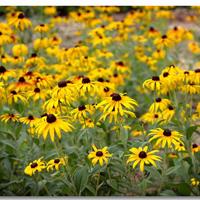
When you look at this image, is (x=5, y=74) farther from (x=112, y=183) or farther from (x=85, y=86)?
(x=112, y=183)

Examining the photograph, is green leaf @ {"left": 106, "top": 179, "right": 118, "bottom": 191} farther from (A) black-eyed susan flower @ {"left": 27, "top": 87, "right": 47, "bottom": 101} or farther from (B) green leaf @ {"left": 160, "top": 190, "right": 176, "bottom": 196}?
(A) black-eyed susan flower @ {"left": 27, "top": 87, "right": 47, "bottom": 101}

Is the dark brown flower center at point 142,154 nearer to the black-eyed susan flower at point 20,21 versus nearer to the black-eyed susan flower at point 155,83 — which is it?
the black-eyed susan flower at point 155,83

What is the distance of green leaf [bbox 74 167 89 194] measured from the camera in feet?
7.72

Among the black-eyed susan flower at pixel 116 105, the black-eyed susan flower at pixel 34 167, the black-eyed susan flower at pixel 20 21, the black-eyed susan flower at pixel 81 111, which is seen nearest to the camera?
the black-eyed susan flower at pixel 116 105

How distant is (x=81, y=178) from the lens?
92.9 inches

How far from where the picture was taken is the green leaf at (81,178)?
2354mm

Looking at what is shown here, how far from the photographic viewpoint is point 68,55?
3.25 meters

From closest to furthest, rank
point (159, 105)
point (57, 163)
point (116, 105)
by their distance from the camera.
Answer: point (116, 105), point (57, 163), point (159, 105)

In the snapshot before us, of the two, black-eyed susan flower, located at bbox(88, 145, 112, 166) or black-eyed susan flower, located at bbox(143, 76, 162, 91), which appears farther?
black-eyed susan flower, located at bbox(143, 76, 162, 91)

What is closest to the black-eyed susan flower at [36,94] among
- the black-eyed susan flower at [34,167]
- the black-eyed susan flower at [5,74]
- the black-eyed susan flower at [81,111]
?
the black-eyed susan flower at [5,74]

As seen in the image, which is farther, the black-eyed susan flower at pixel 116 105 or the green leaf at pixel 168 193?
the green leaf at pixel 168 193

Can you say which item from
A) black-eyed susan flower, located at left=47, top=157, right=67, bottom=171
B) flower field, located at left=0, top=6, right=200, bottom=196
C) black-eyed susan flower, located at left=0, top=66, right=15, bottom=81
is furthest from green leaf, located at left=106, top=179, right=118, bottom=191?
black-eyed susan flower, located at left=0, top=66, right=15, bottom=81

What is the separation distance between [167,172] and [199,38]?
2741 millimetres

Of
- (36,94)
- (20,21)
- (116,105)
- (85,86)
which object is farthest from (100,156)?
(20,21)
